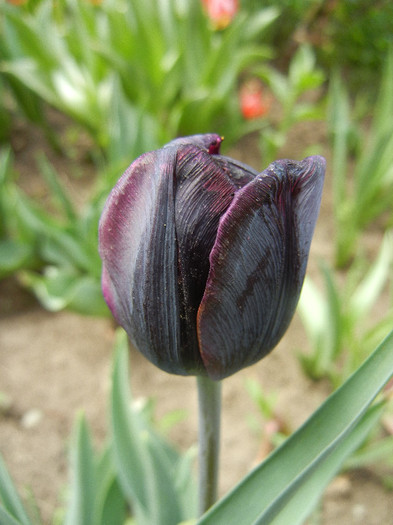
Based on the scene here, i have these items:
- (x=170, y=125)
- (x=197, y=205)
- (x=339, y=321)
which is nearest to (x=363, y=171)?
(x=339, y=321)

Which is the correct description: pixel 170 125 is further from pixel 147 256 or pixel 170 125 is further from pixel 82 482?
pixel 147 256

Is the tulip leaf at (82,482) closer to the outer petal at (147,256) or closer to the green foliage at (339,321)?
the outer petal at (147,256)

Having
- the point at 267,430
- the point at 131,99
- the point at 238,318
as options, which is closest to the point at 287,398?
the point at 267,430

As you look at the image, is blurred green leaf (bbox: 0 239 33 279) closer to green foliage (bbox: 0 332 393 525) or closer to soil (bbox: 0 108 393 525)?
soil (bbox: 0 108 393 525)

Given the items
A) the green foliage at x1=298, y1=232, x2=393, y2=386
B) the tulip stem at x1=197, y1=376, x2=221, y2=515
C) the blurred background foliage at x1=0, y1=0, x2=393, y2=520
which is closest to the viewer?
the tulip stem at x1=197, y1=376, x2=221, y2=515

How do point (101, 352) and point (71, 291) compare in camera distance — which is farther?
point (101, 352)

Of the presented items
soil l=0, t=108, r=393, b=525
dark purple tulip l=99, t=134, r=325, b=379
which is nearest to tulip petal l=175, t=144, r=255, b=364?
dark purple tulip l=99, t=134, r=325, b=379

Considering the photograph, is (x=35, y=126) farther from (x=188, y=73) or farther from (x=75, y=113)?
(x=188, y=73)

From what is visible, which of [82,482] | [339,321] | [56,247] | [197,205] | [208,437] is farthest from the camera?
[56,247]
